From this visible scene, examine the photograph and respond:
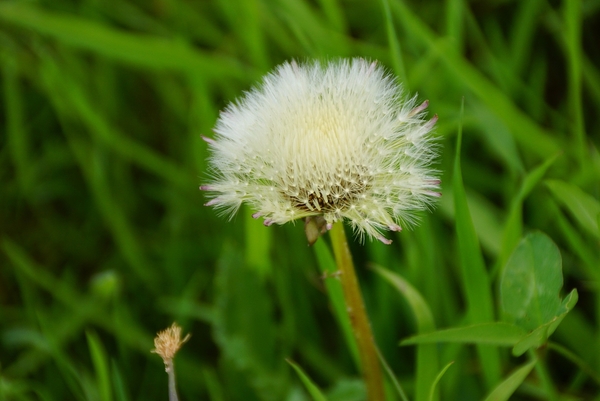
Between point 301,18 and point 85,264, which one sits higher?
point 301,18

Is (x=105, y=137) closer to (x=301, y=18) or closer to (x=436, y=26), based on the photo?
(x=301, y=18)

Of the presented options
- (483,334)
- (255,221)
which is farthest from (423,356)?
(255,221)

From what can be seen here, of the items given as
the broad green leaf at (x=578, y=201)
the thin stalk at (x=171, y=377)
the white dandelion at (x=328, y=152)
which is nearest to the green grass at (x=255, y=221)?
the broad green leaf at (x=578, y=201)

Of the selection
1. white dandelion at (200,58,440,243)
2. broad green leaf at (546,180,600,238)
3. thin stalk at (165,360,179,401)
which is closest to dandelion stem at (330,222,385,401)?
white dandelion at (200,58,440,243)

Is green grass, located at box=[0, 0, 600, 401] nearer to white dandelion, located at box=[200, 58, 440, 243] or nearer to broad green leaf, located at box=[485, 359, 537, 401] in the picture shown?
broad green leaf, located at box=[485, 359, 537, 401]

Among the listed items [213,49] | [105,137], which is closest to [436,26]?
[213,49]

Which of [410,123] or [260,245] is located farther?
[260,245]

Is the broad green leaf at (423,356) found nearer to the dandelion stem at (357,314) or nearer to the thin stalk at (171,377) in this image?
the dandelion stem at (357,314)
